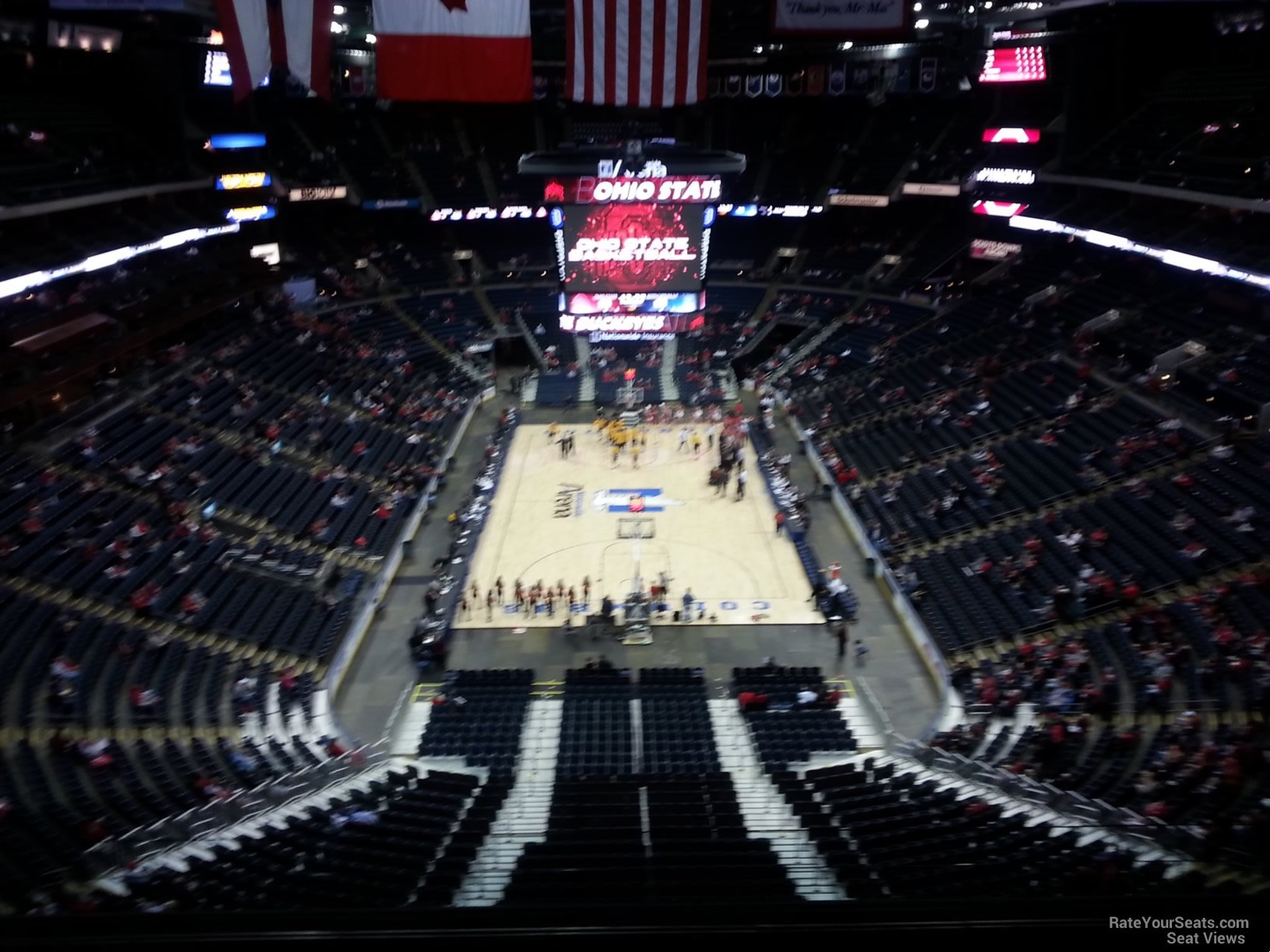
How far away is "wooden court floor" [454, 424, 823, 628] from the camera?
2427 cm

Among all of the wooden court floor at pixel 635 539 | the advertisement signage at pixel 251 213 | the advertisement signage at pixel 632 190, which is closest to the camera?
the wooden court floor at pixel 635 539

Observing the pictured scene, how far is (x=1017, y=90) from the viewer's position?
44.0 meters

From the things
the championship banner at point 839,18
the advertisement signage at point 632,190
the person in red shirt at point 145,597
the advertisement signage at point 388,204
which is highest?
the advertisement signage at point 388,204

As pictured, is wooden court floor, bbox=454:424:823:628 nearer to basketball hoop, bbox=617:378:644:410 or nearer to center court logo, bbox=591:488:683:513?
center court logo, bbox=591:488:683:513

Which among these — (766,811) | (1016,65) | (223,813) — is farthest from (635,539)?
(1016,65)

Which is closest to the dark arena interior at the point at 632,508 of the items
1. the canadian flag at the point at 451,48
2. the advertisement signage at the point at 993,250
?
the canadian flag at the point at 451,48

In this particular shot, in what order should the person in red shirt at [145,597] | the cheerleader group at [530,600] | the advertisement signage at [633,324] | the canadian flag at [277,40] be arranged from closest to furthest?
the canadian flag at [277,40] → the person in red shirt at [145,597] → the cheerleader group at [530,600] → the advertisement signage at [633,324]

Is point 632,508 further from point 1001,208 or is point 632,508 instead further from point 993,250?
point 993,250

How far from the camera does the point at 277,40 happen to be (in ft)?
41.5

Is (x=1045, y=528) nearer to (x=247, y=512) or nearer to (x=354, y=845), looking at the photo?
(x=354, y=845)

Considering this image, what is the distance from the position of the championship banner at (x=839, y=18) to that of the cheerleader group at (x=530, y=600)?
14.0m

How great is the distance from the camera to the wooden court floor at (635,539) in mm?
24266

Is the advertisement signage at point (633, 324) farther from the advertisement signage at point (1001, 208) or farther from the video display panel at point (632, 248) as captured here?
the advertisement signage at point (1001, 208)

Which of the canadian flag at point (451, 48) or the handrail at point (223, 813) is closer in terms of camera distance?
the handrail at point (223, 813)
